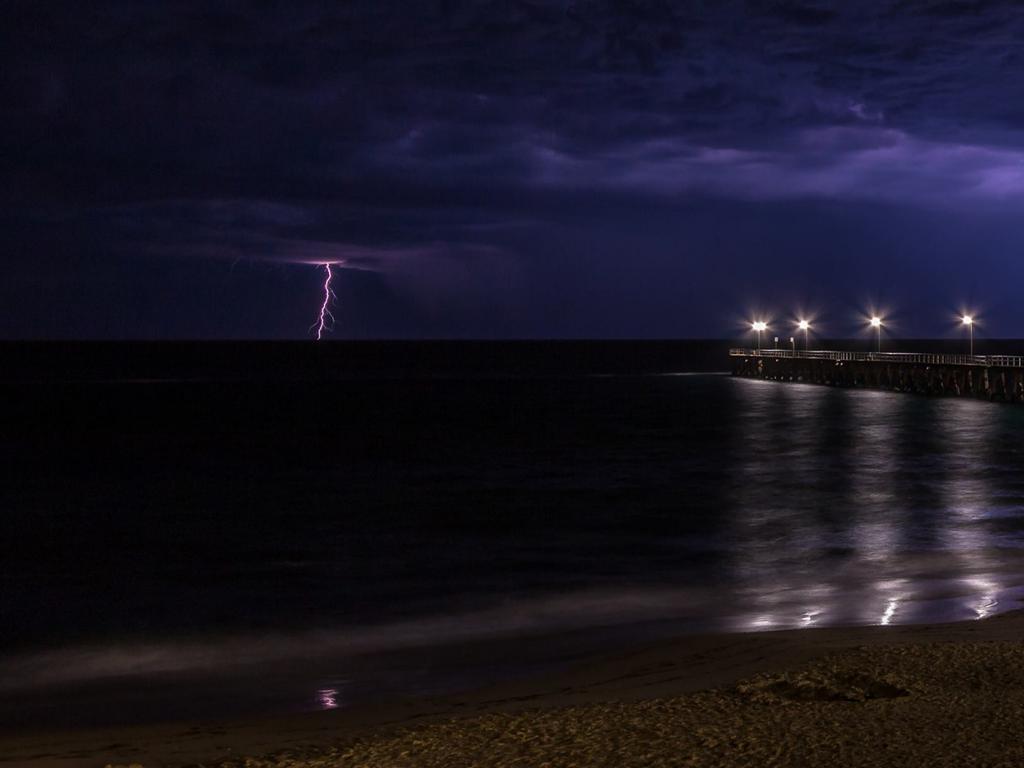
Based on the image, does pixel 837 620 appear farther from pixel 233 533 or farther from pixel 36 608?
pixel 233 533

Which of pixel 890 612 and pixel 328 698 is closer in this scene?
pixel 328 698

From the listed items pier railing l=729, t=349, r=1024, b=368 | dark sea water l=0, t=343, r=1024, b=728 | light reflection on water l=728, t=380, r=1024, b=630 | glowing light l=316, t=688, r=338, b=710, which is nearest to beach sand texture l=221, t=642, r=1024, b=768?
glowing light l=316, t=688, r=338, b=710

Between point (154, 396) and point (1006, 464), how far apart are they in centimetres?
6894

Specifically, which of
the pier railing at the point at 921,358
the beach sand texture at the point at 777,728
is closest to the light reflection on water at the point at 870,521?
the beach sand texture at the point at 777,728

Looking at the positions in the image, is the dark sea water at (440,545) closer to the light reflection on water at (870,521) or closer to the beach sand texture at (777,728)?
the light reflection on water at (870,521)

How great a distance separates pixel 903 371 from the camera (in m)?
81.4

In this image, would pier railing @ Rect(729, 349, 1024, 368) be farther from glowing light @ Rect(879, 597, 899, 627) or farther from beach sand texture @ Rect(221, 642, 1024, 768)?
beach sand texture @ Rect(221, 642, 1024, 768)

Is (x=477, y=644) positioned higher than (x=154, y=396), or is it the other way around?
(x=154, y=396)

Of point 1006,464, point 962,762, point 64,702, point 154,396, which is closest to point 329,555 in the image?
point 64,702

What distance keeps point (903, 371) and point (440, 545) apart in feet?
212

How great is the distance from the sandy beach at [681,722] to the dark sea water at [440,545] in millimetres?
1141

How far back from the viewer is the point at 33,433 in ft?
191

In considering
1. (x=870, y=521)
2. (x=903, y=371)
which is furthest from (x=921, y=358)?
(x=870, y=521)

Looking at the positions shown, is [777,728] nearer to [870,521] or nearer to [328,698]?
[328,698]
